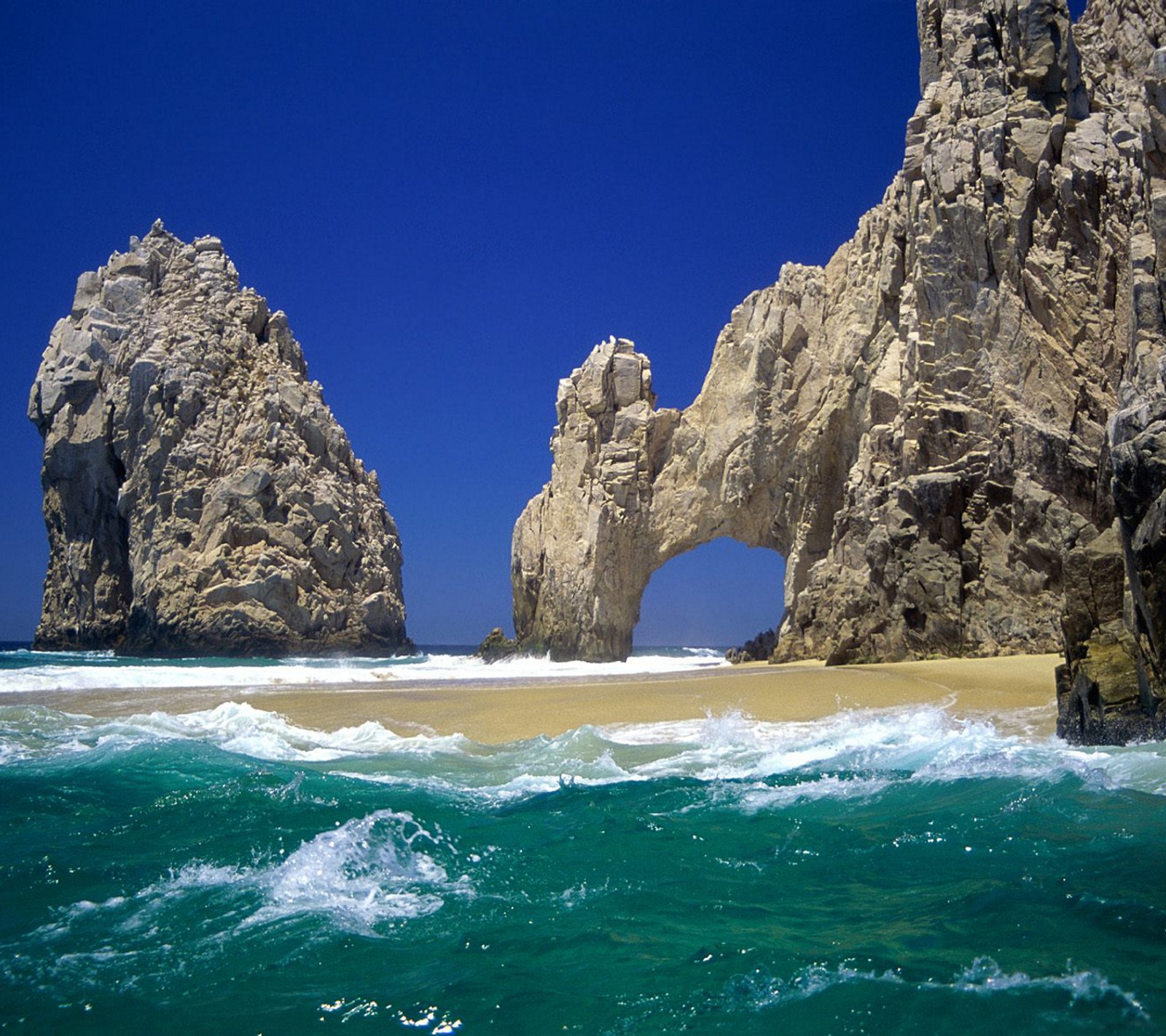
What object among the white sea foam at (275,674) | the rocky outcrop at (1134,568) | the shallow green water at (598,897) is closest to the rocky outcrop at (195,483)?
the white sea foam at (275,674)

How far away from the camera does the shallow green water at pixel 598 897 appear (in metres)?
3.61

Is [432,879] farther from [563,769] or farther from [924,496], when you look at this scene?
[924,496]

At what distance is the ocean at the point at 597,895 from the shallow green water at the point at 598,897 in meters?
0.02

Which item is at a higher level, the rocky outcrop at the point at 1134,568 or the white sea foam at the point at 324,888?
the rocky outcrop at the point at 1134,568

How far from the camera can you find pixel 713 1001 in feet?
11.9

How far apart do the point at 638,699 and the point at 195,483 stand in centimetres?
3506

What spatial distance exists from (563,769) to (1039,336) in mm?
15498

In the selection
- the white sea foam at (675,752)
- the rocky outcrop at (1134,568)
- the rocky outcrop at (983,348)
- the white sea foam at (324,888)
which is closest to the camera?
the white sea foam at (324,888)

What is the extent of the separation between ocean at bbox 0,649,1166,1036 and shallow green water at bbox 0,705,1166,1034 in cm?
2

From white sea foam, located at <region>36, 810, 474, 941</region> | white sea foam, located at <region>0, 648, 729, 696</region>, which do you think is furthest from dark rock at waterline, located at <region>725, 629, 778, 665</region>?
white sea foam, located at <region>36, 810, 474, 941</region>

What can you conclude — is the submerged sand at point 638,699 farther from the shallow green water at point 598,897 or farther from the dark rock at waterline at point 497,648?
the dark rock at waterline at point 497,648

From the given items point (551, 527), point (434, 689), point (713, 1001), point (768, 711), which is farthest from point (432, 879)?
point (551, 527)

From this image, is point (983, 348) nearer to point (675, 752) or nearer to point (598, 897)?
point (675, 752)

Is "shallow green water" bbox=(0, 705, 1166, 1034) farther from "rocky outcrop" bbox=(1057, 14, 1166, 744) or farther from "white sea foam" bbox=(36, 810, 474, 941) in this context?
"rocky outcrop" bbox=(1057, 14, 1166, 744)
